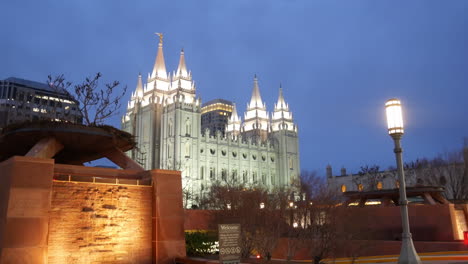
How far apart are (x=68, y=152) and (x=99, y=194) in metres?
4.42

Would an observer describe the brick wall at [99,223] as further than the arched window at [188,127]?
No

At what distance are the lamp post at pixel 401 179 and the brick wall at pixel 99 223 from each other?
790cm

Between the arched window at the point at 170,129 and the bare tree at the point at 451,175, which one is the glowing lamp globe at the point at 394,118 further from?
the arched window at the point at 170,129

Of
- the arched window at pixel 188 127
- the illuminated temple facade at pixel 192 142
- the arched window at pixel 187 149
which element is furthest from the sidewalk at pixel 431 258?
the arched window at pixel 188 127

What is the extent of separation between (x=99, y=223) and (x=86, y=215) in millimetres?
Result: 479

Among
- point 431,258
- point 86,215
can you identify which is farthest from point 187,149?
point 86,215

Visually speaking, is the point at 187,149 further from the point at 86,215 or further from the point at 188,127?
the point at 86,215

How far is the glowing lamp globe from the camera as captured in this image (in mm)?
9625

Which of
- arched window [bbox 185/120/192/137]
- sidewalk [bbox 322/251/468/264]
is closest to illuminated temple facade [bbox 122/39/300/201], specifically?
arched window [bbox 185/120/192/137]

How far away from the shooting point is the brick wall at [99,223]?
11664 millimetres

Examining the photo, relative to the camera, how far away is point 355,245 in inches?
→ 765

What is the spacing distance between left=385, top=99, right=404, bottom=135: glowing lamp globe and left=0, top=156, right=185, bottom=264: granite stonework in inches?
296

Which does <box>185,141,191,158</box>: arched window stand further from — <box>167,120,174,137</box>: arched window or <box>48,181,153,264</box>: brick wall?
<box>48,181,153,264</box>: brick wall

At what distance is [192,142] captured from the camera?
226 ft
